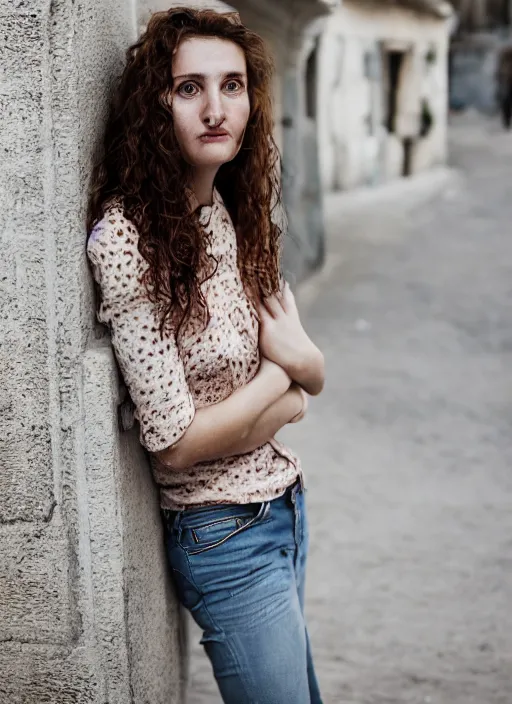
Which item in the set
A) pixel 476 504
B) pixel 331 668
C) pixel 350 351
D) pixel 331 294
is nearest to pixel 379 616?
pixel 331 668

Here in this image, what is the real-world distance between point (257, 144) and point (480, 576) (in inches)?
93.2

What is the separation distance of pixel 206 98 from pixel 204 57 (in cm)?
7

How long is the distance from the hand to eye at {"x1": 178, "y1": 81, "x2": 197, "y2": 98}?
16.7 inches

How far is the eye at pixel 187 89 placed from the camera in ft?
5.35

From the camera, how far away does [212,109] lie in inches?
64.1

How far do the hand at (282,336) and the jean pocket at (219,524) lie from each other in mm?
266

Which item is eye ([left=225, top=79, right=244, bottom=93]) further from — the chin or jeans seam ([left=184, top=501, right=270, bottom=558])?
jeans seam ([left=184, top=501, right=270, bottom=558])

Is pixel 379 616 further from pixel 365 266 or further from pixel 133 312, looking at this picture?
pixel 365 266

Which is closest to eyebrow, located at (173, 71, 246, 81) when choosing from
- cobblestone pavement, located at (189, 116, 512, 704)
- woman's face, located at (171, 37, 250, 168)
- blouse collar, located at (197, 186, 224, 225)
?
woman's face, located at (171, 37, 250, 168)

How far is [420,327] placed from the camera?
275 inches

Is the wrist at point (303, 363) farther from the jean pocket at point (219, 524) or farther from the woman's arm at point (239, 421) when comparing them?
the jean pocket at point (219, 524)

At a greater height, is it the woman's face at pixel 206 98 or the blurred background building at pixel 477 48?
the woman's face at pixel 206 98

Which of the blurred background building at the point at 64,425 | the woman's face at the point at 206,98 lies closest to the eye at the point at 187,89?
the woman's face at the point at 206,98

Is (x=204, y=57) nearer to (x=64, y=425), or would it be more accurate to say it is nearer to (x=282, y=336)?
(x=282, y=336)
